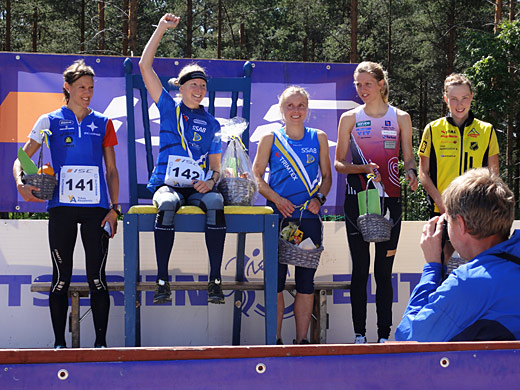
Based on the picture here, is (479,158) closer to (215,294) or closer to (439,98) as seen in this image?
(215,294)

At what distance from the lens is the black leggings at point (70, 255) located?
3305 millimetres

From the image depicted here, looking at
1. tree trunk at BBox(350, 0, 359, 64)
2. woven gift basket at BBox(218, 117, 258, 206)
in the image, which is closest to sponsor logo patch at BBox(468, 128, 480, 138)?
woven gift basket at BBox(218, 117, 258, 206)

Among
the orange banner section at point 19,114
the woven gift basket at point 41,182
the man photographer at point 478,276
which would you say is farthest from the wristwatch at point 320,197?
the orange banner section at point 19,114

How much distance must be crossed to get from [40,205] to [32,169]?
1365mm

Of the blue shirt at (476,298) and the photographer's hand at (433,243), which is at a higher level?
the photographer's hand at (433,243)

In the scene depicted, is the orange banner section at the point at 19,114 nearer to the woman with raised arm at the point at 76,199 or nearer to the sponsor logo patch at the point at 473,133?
the woman with raised arm at the point at 76,199

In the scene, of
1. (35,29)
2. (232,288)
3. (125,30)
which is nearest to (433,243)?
(232,288)

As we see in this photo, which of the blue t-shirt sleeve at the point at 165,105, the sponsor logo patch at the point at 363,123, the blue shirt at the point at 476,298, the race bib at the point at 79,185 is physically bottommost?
the blue shirt at the point at 476,298

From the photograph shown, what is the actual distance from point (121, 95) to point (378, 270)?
89.9 inches

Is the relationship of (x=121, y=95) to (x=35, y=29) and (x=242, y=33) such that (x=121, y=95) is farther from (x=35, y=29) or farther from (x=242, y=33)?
(x=242, y=33)

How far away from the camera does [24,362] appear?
1.39 meters

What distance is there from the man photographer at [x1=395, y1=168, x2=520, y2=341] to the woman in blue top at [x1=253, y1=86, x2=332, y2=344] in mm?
1849

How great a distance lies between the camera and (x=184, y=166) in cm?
323

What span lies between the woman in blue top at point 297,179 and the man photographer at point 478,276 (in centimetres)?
185
